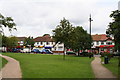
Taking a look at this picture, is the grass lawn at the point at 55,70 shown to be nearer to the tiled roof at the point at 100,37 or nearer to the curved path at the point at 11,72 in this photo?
the curved path at the point at 11,72

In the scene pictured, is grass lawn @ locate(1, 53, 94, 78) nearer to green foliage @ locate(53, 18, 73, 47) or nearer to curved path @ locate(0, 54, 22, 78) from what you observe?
curved path @ locate(0, 54, 22, 78)

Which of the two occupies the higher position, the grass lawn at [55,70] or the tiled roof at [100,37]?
the tiled roof at [100,37]

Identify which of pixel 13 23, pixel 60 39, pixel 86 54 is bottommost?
pixel 86 54

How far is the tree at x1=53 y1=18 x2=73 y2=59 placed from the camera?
1031 inches

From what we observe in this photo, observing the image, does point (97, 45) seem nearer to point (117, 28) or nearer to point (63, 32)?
point (63, 32)

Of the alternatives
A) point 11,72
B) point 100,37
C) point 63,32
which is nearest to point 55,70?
point 11,72

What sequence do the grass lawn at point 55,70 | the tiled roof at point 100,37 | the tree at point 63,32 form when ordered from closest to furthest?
the grass lawn at point 55,70 → the tree at point 63,32 → the tiled roof at point 100,37

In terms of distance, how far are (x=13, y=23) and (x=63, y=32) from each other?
23.5 feet

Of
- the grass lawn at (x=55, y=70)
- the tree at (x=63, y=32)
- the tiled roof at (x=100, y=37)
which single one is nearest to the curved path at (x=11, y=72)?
the grass lawn at (x=55, y=70)

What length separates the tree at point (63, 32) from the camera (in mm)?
26181

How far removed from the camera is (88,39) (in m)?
41.2

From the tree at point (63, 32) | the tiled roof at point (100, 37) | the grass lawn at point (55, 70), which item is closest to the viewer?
the grass lawn at point (55, 70)

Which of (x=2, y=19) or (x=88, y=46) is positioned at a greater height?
(x=2, y=19)

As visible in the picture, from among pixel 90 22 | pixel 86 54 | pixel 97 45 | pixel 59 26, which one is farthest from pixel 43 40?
pixel 59 26
